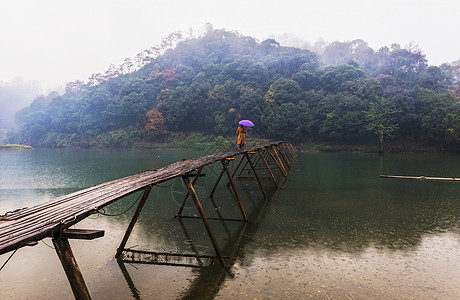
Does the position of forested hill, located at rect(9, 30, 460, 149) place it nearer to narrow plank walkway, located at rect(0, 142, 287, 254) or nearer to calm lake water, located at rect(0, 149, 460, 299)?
calm lake water, located at rect(0, 149, 460, 299)

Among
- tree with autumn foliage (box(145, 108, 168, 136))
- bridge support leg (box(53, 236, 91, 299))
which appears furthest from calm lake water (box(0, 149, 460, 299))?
tree with autumn foliage (box(145, 108, 168, 136))

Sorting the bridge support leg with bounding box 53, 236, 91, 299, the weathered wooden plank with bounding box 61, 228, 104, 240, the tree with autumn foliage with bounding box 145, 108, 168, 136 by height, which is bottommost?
the tree with autumn foliage with bounding box 145, 108, 168, 136

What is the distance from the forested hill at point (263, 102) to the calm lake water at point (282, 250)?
27.3m

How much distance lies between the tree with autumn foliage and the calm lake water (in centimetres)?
3693

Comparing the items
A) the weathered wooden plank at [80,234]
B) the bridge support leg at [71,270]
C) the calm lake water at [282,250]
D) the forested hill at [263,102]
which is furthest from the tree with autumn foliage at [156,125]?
the bridge support leg at [71,270]

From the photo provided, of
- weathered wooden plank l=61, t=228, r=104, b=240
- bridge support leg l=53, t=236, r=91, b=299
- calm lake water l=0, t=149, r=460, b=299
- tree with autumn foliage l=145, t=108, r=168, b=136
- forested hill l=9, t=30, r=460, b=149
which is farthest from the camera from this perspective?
tree with autumn foliage l=145, t=108, r=168, b=136

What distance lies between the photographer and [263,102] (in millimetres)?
47688

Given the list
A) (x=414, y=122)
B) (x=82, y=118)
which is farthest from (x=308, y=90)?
(x=82, y=118)

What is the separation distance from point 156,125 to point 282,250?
154 ft

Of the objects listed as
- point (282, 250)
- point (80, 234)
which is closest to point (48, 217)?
point (80, 234)

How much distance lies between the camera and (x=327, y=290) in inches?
224

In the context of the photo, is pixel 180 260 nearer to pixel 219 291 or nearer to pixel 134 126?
pixel 219 291

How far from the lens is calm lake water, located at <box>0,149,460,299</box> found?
19.0 feet

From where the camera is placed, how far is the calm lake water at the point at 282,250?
5797mm
